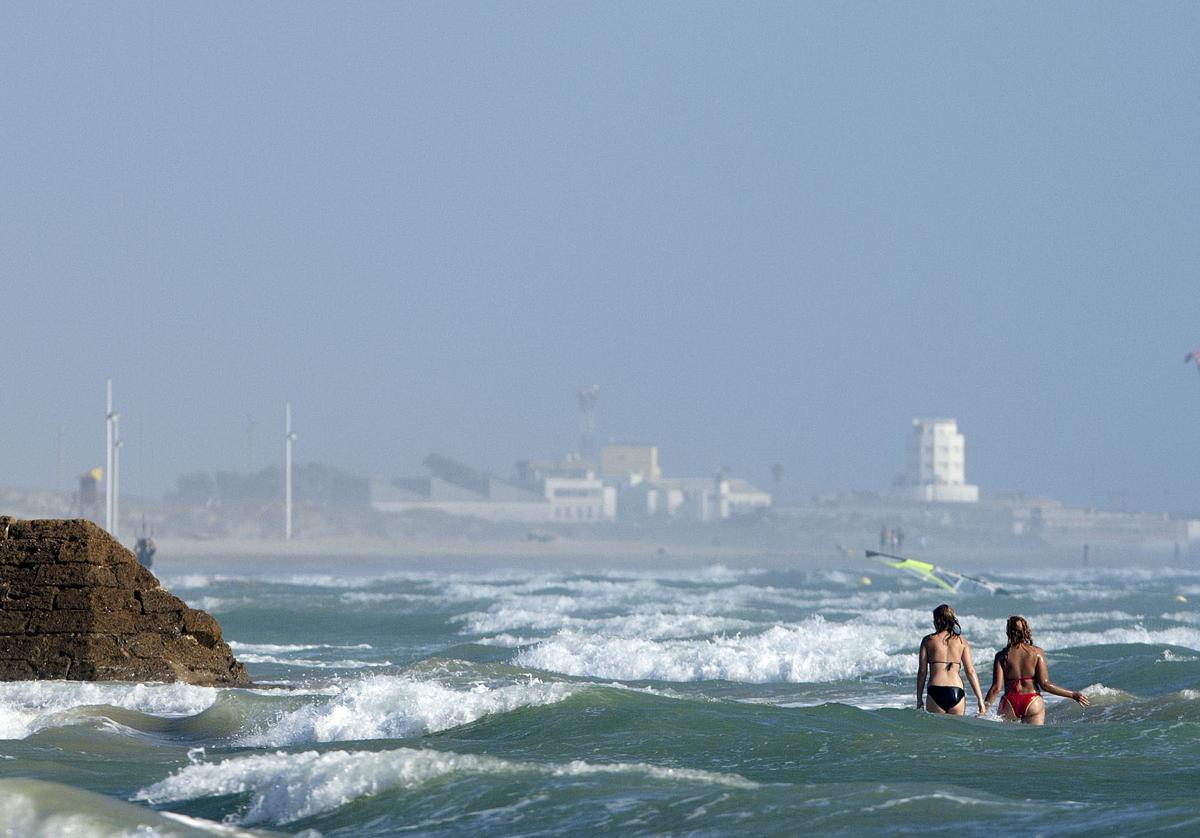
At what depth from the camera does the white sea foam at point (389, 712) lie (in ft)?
55.5

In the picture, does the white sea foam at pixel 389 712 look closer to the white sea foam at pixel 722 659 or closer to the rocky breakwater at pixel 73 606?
the rocky breakwater at pixel 73 606

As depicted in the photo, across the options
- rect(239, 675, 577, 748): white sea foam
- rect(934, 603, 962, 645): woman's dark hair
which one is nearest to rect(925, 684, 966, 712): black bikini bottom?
rect(934, 603, 962, 645): woman's dark hair

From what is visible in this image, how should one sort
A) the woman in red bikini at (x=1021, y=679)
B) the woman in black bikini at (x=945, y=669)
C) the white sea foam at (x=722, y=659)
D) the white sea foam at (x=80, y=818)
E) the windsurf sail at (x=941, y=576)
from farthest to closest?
the windsurf sail at (x=941, y=576) < the white sea foam at (x=722, y=659) < the woman in black bikini at (x=945, y=669) < the woman in red bikini at (x=1021, y=679) < the white sea foam at (x=80, y=818)

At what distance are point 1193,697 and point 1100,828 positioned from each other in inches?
328

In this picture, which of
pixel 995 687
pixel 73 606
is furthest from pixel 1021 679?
pixel 73 606

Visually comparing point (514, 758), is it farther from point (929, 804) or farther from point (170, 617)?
point (170, 617)

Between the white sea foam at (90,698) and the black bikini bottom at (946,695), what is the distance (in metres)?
6.99

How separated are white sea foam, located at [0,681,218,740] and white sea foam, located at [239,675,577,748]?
1437 mm

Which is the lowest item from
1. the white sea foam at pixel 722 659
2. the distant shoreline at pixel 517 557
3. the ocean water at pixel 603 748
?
the distant shoreline at pixel 517 557

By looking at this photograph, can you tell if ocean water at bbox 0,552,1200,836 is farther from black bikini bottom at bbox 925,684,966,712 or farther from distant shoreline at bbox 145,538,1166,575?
distant shoreline at bbox 145,538,1166,575

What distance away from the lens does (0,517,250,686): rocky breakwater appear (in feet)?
62.1

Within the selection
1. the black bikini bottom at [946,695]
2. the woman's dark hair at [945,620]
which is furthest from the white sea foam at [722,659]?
the woman's dark hair at [945,620]

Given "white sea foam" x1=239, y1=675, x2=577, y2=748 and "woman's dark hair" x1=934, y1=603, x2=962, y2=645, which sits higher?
"woman's dark hair" x1=934, y1=603, x2=962, y2=645

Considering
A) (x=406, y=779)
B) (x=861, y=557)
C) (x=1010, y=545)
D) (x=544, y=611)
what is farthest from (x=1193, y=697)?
(x=1010, y=545)
